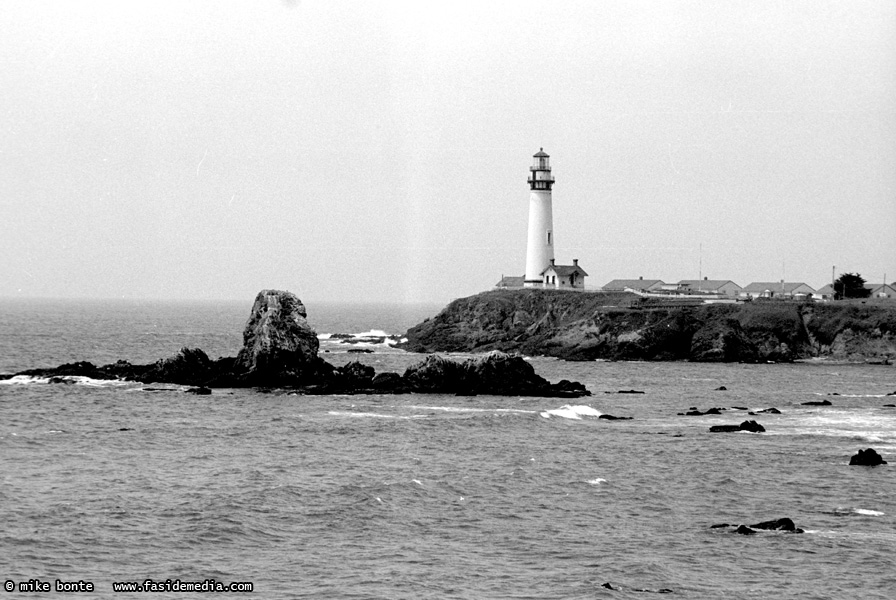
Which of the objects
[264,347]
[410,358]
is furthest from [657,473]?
[410,358]

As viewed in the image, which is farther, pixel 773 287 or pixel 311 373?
pixel 773 287

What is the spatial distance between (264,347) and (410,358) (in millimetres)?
26726

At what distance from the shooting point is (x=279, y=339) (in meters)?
62.1

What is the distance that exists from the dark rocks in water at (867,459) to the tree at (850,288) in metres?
71.9

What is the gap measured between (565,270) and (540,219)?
17.6 ft

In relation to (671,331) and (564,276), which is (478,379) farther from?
(564,276)

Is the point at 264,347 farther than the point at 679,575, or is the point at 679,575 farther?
the point at 264,347

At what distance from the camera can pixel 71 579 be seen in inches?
958

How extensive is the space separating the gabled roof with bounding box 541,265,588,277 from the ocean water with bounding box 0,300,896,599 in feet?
162

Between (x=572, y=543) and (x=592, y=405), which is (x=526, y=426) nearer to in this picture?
(x=592, y=405)

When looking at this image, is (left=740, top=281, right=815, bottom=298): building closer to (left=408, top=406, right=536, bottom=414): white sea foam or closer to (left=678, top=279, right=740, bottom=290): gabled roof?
(left=678, top=279, right=740, bottom=290): gabled roof

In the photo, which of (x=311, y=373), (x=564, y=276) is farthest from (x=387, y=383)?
(x=564, y=276)

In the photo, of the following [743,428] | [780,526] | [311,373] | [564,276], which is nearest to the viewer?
[780,526]

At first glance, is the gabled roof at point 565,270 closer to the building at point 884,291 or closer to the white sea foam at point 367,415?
the building at point 884,291
